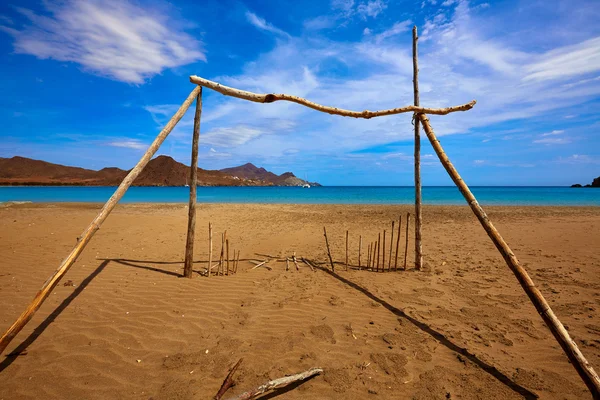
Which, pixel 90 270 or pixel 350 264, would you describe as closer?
pixel 90 270

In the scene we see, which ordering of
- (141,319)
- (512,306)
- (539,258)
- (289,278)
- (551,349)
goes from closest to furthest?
(551,349), (141,319), (512,306), (289,278), (539,258)

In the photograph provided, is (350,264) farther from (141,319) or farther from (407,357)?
(141,319)

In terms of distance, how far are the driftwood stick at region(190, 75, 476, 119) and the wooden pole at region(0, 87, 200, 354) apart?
0.37 m

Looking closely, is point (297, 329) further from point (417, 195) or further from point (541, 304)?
point (417, 195)

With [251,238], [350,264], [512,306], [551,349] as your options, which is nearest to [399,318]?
[551,349]

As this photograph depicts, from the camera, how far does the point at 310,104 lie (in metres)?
5.61

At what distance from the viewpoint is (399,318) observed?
4.39 meters

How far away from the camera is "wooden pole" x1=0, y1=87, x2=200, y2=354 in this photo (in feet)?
9.56

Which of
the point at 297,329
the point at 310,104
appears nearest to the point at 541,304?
the point at 297,329

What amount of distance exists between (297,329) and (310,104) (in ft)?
13.6

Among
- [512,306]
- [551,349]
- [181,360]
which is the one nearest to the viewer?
[181,360]

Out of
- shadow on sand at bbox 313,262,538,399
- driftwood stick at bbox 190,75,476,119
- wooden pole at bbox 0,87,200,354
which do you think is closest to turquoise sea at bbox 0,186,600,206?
driftwood stick at bbox 190,75,476,119

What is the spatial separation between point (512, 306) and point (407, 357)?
2853mm

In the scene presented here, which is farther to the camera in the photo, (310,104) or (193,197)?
(193,197)
